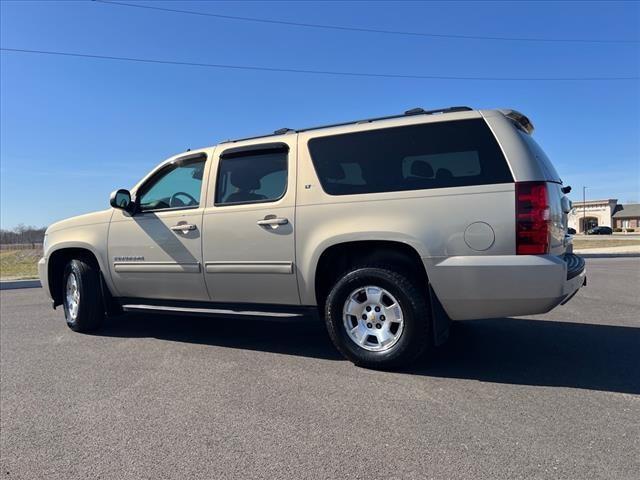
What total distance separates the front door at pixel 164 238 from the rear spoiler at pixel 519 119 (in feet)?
9.57

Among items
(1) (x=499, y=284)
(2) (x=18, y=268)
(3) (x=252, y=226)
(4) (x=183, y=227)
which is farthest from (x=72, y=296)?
(2) (x=18, y=268)

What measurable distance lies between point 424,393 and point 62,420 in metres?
2.48

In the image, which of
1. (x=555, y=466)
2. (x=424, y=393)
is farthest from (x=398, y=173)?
(x=555, y=466)

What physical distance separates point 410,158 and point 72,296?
4.33 m

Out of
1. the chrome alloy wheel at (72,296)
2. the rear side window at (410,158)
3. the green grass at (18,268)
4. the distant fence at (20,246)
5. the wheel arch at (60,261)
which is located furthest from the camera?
the distant fence at (20,246)

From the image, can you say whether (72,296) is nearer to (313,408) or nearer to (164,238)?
(164,238)

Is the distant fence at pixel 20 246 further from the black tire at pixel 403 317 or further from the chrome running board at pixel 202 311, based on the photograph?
the black tire at pixel 403 317

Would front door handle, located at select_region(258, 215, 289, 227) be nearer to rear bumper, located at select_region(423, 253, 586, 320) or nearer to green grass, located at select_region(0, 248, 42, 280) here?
rear bumper, located at select_region(423, 253, 586, 320)

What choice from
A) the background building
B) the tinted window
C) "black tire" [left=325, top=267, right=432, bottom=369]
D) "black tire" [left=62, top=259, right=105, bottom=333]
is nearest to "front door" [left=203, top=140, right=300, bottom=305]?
the tinted window

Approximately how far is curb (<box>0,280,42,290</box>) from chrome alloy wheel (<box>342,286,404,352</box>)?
11.0 meters

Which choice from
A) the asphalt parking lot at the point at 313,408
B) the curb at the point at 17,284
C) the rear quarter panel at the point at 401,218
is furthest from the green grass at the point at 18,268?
the rear quarter panel at the point at 401,218

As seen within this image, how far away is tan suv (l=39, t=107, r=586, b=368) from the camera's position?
3.66 metres

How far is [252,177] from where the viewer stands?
4836 millimetres

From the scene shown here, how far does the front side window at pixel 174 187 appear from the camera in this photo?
5.19 meters
